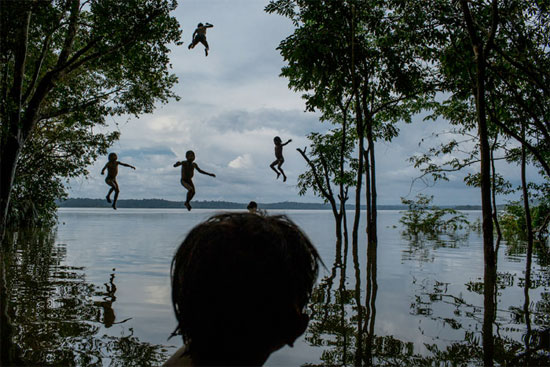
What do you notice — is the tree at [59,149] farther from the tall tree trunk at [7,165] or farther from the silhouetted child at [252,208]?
the silhouetted child at [252,208]

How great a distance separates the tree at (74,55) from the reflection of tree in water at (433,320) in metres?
8.36

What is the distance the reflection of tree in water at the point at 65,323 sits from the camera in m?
4.67

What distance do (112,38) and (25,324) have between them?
9.03 meters

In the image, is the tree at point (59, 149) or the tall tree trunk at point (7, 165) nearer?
the tall tree trunk at point (7, 165)

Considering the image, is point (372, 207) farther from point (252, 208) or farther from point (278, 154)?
point (252, 208)

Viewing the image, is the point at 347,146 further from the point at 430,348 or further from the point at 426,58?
the point at 430,348

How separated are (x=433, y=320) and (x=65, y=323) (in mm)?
5556

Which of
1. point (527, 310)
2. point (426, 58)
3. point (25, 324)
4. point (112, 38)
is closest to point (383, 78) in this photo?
point (426, 58)

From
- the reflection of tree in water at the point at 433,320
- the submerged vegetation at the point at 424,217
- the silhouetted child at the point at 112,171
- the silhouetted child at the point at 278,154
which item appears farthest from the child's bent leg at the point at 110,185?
the submerged vegetation at the point at 424,217

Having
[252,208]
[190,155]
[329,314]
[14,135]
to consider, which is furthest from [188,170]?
[252,208]

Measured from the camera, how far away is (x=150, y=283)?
32.0ft

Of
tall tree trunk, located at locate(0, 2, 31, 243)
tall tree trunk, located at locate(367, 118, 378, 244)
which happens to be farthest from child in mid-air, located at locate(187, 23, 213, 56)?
tall tree trunk, located at locate(367, 118, 378, 244)

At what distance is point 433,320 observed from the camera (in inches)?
255

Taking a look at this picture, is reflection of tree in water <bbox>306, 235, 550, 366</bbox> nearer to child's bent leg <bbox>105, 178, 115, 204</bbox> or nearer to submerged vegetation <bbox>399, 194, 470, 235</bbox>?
child's bent leg <bbox>105, 178, 115, 204</bbox>
